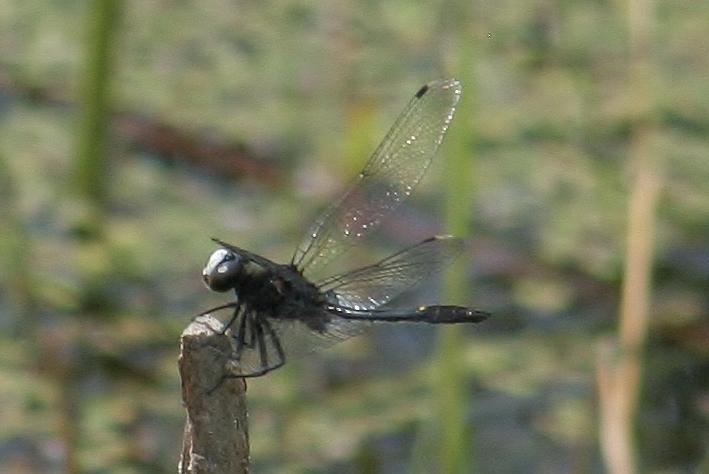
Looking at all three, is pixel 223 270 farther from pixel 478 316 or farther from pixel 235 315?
pixel 478 316

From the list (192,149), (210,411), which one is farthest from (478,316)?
(192,149)

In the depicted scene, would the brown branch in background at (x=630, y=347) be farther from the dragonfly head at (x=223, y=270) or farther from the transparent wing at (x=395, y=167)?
the dragonfly head at (x=223, y=270)

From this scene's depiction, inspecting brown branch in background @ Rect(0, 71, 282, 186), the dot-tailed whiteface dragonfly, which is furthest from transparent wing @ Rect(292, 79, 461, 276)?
brown branch in background @ Rect(0, 71, 282, 186)

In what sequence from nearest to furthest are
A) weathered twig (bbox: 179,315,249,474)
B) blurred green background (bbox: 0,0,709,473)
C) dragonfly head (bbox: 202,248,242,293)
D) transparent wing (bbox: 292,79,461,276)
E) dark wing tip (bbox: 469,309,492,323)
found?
weathered twig (bbox: 179,315,249,474), dragonfly head (bbox: 202,248,242,293), dark wing tip (bbox: 469,309,492,323), transparent wing (bbox: 292,79,461,276), blurred green background (bbox: 0,0,709,473)

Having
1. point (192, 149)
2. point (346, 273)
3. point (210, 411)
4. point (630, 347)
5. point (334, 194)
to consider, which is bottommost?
point (210, 411)

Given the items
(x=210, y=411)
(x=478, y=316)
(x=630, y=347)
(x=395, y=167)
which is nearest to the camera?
(x=210, y=411)

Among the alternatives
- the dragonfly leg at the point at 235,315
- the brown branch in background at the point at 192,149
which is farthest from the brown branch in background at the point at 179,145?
the dragonfly leg at the point at 235,315

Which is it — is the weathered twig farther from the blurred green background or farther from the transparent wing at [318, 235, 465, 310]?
the blurred green background

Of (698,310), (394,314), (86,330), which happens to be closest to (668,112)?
(698,310)
